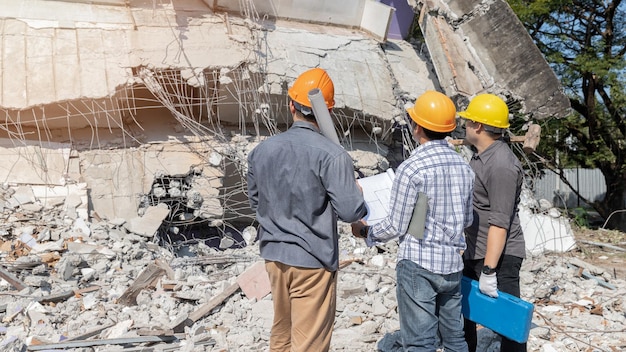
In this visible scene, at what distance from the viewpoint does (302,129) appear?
303cm

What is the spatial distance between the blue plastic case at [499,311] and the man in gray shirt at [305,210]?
0.87 m

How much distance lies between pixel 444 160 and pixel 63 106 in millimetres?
5215

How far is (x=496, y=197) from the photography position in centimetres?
333

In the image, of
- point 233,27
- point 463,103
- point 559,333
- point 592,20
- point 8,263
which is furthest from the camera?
point 592,20

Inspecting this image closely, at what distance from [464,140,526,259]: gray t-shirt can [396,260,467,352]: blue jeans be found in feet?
1.39

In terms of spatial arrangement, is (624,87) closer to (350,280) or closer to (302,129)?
(350,280)

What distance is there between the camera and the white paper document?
3348mm

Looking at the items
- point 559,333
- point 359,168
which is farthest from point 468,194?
point 359,168

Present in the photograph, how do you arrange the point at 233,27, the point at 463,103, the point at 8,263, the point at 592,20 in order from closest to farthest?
the point at 8,263
the point at 233,27
the point at 463,103
the point at 592,20

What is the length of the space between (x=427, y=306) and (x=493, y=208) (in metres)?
0.70

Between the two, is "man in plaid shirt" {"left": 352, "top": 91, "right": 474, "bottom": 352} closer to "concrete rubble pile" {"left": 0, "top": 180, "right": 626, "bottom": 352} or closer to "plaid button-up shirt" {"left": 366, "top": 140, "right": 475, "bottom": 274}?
"plaid button-up shirt" {"left": 366, "top": 140, "right": 475, "bottom": 274}

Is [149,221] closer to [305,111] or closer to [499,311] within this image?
[305,111]

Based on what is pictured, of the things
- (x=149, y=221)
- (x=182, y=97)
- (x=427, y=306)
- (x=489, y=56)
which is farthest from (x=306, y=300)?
(x=489, y=56)

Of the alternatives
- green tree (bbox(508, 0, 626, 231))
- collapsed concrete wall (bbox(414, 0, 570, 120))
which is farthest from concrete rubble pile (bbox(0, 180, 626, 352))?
green tree (bbox(508, 0, 626, 231))
